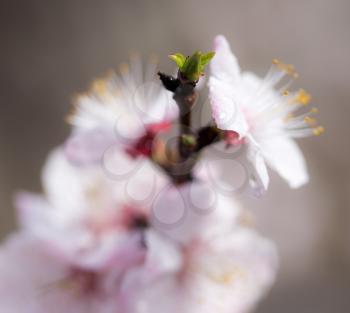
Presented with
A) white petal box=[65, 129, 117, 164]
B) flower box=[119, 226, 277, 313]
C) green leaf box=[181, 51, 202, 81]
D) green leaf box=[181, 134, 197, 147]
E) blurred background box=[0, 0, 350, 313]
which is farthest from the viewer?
blurred background box=[0, 0, 350, 313]

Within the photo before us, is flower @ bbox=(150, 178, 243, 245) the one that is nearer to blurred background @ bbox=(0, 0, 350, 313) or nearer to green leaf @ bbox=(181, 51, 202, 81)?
green leaf @ bbox=(181, 51, 202, 81)

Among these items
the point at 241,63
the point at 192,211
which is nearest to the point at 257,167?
the point at 192,211

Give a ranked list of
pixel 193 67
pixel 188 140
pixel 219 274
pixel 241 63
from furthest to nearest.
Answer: pixel 241 63 < pixel 219 274 < pixel 188 140 < pixel 193 67

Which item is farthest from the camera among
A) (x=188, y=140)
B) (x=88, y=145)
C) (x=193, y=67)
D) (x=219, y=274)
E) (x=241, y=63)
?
(x=241, y=63)

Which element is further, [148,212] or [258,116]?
[148,212]

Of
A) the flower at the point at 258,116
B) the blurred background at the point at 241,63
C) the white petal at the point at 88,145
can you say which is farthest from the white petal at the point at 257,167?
the blurred background at the point at 241,63

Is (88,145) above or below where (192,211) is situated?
above

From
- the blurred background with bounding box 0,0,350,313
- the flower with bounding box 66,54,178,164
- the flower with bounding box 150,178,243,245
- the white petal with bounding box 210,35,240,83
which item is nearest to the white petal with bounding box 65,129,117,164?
the flower with bounding box 66,54,178,164

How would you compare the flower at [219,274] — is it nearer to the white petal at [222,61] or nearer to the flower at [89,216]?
the flower at [89,216]

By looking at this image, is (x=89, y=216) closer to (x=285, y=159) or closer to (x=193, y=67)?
(x=285, y=159)
